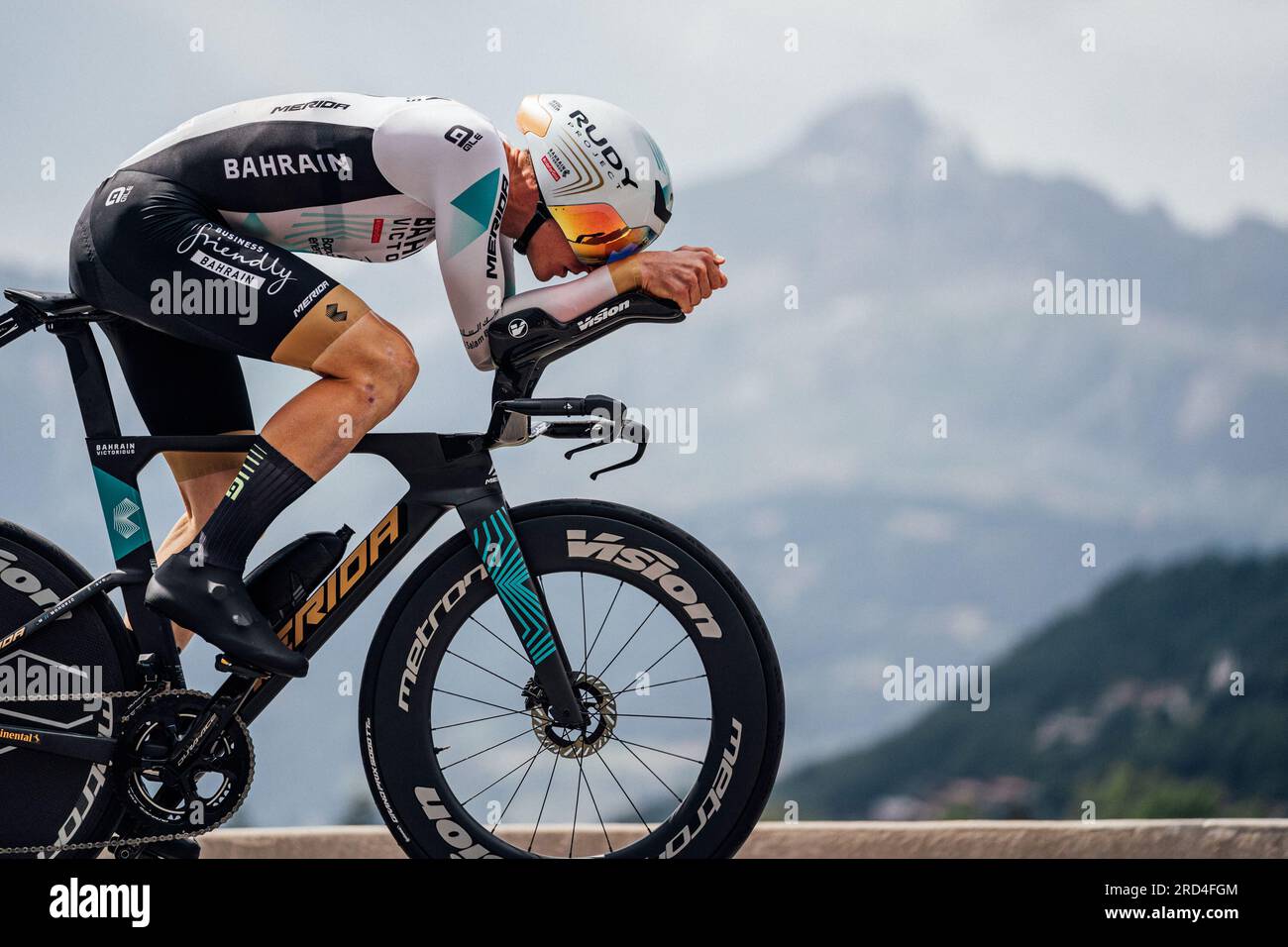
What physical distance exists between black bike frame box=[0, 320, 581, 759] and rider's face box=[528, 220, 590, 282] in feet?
1.42

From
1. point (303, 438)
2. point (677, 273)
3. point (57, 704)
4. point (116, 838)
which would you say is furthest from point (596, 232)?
point (116, 838)

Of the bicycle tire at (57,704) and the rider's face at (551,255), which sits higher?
the rider's face at (551,255)

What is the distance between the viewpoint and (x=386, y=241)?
8.97ft

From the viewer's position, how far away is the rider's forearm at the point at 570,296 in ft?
8.48

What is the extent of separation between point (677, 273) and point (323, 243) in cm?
78

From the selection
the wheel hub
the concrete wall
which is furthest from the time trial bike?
the concrete wall

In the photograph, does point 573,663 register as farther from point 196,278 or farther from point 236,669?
point 196,278

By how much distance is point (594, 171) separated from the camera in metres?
2.68

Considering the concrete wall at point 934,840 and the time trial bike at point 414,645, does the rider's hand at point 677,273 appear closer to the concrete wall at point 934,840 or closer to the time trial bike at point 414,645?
the time trial bike at point 414,645

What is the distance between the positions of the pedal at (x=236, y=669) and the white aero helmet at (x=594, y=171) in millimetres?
1102

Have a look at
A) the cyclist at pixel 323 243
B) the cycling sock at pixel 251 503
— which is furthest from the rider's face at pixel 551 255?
the cycling sock at pixel 251 503

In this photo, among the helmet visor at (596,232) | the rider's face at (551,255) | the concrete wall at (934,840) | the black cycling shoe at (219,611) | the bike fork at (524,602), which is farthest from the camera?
the concrete wall at (934,840)

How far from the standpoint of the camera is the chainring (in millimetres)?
2602
